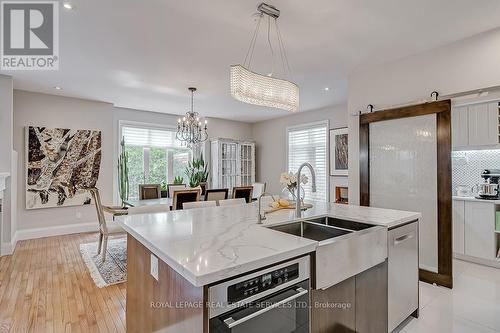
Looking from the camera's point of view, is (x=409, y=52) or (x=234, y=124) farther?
(x=234, y=124)

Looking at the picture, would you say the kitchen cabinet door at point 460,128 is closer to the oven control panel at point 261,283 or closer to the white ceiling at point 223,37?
the white ceiling at point 223,37

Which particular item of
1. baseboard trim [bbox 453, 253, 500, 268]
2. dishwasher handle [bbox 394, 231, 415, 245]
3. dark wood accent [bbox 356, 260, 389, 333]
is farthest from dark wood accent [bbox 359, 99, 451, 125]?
baseboard trim [bbox 453, 253, 500, 268]

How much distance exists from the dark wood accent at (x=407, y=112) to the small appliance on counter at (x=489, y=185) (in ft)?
5.50

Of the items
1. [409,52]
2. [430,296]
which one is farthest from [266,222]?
[409,52]

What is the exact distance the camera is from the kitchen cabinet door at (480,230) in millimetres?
3464

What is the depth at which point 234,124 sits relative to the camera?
7.61 m

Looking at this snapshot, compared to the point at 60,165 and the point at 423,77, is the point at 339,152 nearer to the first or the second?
the point at 423,77

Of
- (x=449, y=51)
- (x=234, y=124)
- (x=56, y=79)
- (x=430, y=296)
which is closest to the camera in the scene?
(x=430, y=296)

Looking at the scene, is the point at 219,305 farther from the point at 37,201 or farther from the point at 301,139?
the point at 301,139

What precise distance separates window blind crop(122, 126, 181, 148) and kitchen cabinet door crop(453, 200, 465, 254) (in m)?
5.77

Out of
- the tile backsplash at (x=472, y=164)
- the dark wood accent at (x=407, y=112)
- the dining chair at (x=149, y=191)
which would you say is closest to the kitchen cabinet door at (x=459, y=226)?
the tile backsplash at (x=472, y=164)

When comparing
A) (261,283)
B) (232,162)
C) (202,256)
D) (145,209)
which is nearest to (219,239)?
(202,256)

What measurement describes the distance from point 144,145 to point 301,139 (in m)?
3.85

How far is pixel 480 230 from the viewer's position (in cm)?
356
